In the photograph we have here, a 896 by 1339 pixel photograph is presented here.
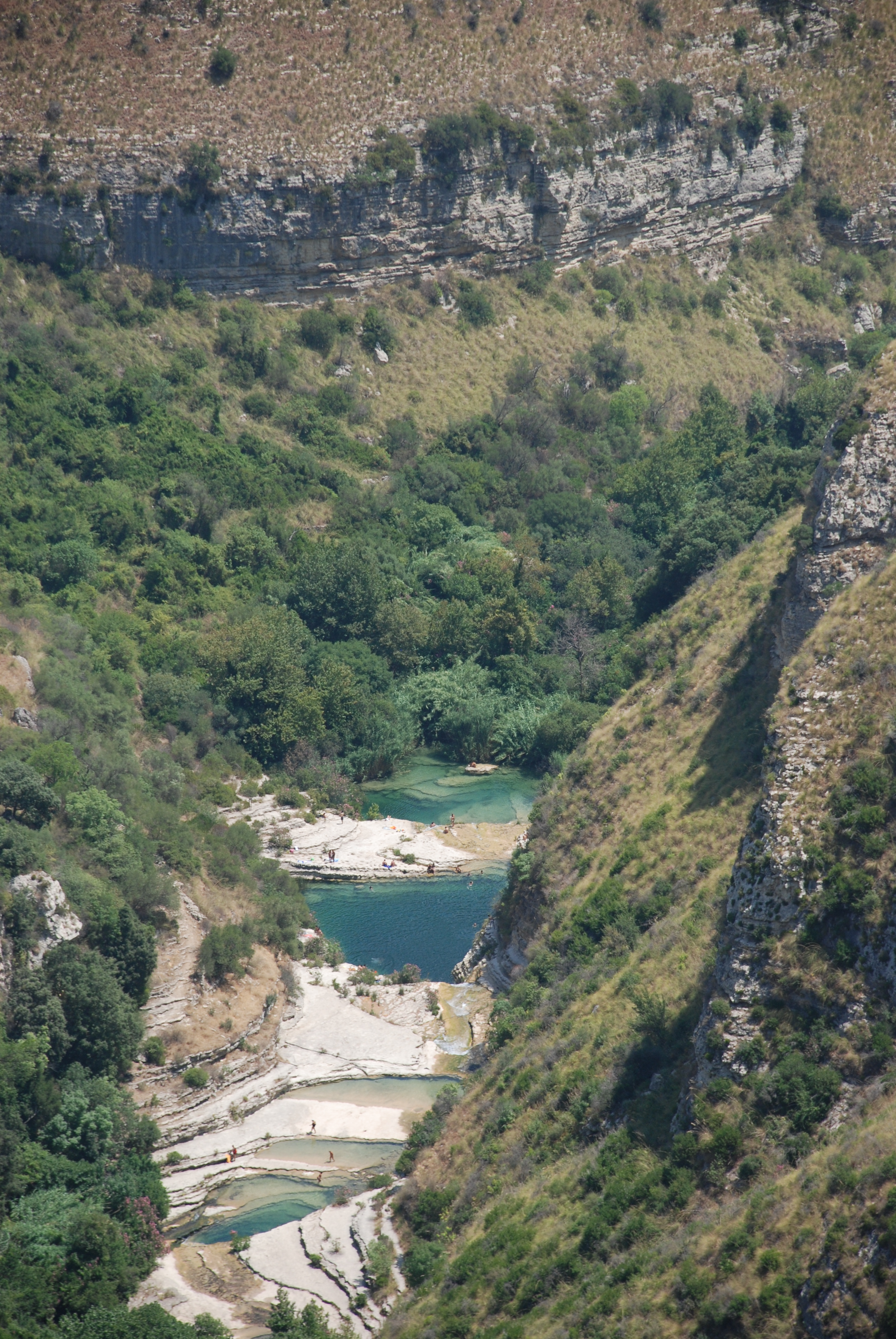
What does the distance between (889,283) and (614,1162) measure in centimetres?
11076

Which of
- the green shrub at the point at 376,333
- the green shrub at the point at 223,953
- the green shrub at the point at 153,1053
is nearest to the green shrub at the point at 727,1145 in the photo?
the green shrub at the point at 153,1053

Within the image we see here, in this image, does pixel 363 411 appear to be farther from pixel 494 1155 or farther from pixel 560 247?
pixel 494 1155

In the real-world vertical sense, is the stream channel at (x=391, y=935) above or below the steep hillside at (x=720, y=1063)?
below

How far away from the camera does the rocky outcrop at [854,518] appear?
46594mm

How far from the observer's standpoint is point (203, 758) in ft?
273

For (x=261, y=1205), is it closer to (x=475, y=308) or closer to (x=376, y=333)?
(x=376, y=333)

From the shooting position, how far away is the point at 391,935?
232 feet

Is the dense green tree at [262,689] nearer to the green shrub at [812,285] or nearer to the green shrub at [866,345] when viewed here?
the green shrub at [866,345]

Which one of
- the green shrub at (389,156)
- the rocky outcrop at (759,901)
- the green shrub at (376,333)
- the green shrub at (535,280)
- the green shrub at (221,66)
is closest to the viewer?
the rocky outcrop at (759,901)

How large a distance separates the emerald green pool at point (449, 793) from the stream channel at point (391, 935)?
2.9 inches

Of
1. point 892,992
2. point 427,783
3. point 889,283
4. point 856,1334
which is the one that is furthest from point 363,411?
point 856,1334

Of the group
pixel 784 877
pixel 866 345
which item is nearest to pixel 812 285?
pixel 866 345

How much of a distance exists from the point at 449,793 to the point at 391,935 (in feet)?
57.3

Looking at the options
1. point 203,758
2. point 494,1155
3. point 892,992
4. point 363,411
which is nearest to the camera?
Answer: point 892,992
